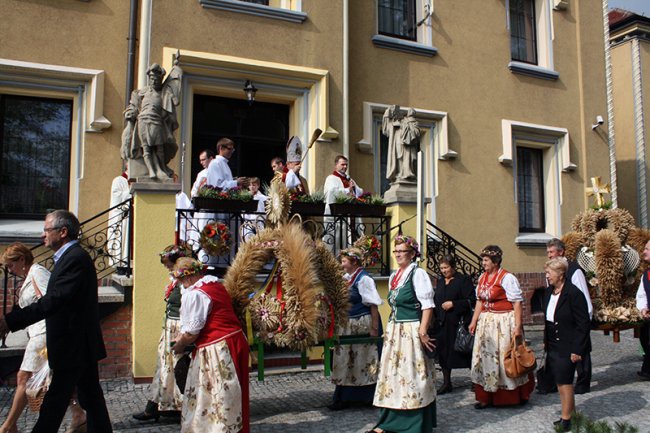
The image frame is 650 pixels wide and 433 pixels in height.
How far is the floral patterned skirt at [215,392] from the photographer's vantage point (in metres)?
4.98

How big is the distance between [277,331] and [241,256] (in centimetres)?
77

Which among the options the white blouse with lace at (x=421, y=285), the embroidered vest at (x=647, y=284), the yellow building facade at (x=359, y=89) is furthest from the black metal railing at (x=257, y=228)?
the embroidered vest at (x=647, y=284)

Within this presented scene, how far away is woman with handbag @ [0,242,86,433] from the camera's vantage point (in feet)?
17.5

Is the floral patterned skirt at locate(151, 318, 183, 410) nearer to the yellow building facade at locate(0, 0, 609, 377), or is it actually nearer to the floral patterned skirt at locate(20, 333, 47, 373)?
the floral patterned skirt at locate(20, 333, 47, 373)

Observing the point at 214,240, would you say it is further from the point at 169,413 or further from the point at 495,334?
the point at 495,334

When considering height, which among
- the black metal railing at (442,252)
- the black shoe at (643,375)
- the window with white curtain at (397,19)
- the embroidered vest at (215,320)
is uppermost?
the window with white curtain at (397,19)

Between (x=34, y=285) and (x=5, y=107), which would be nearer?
(x=34, y=285)

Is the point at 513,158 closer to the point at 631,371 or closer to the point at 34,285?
the point at 631,371

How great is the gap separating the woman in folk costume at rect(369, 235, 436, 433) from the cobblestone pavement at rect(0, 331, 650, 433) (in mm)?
461

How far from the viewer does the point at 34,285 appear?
5.46 meters

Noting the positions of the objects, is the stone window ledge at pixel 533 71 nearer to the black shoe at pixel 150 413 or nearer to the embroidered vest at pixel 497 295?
the embroidered vest at pixel 497 295

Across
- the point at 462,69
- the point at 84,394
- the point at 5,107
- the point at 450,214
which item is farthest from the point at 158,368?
the point at 462,69

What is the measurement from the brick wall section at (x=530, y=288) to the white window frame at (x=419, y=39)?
5.35 m

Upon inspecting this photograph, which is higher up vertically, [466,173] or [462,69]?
[462,69]
